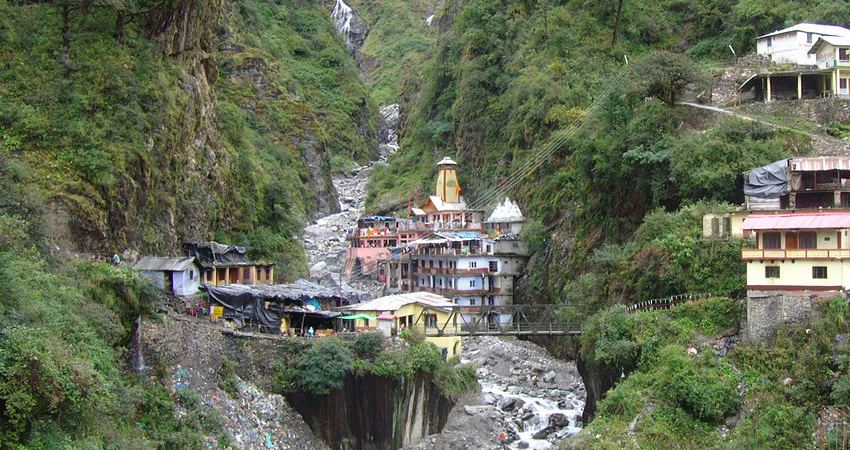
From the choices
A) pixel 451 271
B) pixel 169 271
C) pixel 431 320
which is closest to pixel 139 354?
pixel 169 271

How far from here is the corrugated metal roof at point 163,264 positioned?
41.8 metres

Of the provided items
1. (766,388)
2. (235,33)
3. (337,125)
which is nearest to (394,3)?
(337,125)

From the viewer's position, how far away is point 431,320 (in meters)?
48.2

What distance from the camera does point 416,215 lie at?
267 feet

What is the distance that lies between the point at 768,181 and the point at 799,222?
7583 mm

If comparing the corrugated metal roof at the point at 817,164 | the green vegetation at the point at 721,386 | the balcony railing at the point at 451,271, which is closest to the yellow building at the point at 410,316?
the green vegetation at the point at 721,386

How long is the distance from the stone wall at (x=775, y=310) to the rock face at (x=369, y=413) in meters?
14.0

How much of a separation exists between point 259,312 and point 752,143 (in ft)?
79.9

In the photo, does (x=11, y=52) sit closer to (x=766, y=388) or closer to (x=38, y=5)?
(x=38, y=5)

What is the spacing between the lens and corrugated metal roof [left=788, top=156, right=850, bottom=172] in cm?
4228

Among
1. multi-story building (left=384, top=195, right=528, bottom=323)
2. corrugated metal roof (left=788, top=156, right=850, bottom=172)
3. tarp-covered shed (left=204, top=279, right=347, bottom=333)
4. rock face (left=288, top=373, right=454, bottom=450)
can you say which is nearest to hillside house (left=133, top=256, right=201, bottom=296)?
tarp-covered shed (left=204, top=279, right=347, bottom=333)

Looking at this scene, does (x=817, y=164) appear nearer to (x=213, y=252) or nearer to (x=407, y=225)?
(x=213, y=252)

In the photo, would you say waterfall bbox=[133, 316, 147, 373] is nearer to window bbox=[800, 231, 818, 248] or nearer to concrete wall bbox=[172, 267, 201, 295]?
concrete wall bbox=[172, 267, 201, 295]

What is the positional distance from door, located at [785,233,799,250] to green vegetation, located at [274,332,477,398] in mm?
15461
